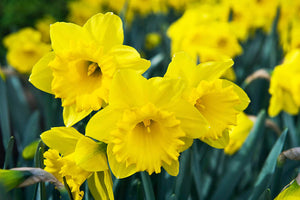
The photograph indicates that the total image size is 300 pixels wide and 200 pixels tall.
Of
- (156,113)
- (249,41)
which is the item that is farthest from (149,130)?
(249,41)

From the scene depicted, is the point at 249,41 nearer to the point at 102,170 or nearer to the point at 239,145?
the point at 239,145

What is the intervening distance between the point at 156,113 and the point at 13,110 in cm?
154

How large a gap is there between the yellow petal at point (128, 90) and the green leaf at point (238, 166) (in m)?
0.63

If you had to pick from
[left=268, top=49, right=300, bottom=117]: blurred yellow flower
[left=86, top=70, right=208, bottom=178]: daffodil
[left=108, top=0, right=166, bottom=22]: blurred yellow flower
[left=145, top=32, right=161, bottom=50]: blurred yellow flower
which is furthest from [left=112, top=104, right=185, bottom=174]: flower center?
[left=108, top=0, right=166, bottom=22]: blurred yellow flower

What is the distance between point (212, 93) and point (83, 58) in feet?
1.17

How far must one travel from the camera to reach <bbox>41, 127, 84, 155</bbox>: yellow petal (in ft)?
3.07

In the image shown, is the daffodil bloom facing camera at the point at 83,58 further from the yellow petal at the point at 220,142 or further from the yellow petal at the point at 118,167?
the yellow petal at the point at 220,142

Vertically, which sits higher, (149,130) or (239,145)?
(149,130)

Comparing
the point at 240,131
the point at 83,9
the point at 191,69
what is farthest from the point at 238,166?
the point at 83,9

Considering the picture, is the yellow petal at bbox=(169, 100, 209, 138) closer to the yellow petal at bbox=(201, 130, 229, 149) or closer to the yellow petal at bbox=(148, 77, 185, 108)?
the yellow petal at bbox=(148, 77, 185, 108)

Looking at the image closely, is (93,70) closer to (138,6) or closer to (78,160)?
(78,160)

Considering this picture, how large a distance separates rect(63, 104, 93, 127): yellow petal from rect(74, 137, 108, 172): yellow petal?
8 centimetres

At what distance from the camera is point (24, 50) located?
8.11 ft

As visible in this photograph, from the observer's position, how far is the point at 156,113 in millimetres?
850
